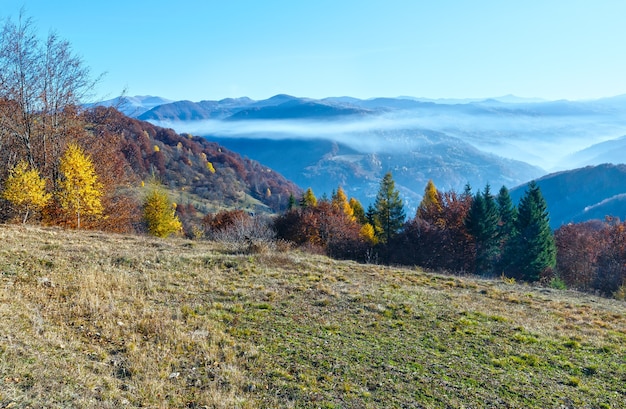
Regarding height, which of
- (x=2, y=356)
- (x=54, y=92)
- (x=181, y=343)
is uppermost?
(x=54, y=92)

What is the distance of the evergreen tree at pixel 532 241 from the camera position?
155ft

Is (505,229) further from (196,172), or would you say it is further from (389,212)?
(196,172)

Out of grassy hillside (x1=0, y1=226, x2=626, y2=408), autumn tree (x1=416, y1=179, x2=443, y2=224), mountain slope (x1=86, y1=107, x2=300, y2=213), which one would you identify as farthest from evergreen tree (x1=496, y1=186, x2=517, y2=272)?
mountain slope (x1=86, y1=107, x2=300, y2=213)

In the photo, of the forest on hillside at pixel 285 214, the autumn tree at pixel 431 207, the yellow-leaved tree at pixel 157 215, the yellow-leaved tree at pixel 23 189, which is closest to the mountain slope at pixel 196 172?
the forest on hillside at pixel 285 214

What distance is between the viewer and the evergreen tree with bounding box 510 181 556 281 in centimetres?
4722

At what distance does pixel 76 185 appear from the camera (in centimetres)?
2597

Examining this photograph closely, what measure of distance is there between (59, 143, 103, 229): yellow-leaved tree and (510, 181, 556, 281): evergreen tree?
4730cm

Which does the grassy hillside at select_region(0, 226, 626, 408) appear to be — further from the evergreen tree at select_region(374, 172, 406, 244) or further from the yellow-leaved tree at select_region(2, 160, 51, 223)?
the evergreen tree at select_region(374, 172, 406, 244)

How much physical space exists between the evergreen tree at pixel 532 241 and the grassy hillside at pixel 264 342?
34.6 metres

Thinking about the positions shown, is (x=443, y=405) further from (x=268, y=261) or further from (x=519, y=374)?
(x=268, y=261)

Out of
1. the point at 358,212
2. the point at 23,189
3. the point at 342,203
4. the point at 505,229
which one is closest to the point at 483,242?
the point at 505,229

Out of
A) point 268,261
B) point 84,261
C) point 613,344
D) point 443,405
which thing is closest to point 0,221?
point 84,261

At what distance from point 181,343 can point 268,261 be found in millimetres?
9853

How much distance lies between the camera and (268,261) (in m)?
18.4
